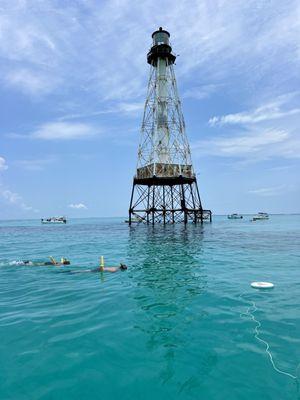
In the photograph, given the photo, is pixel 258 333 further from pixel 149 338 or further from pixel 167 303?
pixel 167 303

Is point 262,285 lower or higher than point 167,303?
higher

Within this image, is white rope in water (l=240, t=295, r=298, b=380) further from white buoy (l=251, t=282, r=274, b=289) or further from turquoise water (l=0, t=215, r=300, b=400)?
white buoy (l=251, t=282, r=274, b=289)

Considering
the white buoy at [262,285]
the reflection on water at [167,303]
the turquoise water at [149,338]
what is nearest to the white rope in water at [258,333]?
the turquoise water at [149,338]

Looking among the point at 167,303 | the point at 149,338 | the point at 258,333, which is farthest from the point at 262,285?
the point at 149,338

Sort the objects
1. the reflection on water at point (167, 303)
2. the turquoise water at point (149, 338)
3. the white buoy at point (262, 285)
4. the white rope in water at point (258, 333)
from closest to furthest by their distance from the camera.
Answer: the turquoise water at point (149, 338) < the white rope in water at point (258, 333) < the reflection on water at point (167, 303) < the white buoy at point (262, 285)

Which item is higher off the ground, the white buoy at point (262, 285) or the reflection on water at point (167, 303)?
the white buoy at point (262, 285)

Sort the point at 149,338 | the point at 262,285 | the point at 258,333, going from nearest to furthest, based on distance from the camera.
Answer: the point at 149,338 → the point at 258,333 → the point at 262,285

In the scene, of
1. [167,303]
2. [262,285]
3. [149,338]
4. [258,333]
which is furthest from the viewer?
[262,285]

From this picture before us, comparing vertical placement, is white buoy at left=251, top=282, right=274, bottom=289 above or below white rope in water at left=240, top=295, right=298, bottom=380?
above

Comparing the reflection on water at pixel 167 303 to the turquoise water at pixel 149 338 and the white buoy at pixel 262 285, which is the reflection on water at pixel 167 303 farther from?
the white buoy at pixel 262 285

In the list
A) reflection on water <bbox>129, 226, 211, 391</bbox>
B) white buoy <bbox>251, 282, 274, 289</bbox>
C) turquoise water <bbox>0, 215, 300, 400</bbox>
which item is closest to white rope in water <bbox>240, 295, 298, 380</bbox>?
turquoise water <bbox>0, 215, 300, 400</bbox>

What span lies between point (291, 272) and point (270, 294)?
4.55 meters

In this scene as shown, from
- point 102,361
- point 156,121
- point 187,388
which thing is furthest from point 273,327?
point 156,121

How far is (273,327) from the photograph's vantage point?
732cm
